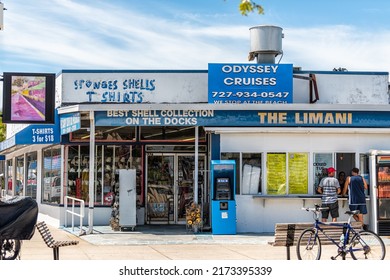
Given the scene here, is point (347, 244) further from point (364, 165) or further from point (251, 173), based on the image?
point (364, 165)

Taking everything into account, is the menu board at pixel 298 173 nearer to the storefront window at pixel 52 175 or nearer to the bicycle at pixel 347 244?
the bicycle at pixel 347 244

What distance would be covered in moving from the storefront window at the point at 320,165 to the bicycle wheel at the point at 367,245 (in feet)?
23.3

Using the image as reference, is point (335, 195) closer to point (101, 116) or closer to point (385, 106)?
point (385, 106)

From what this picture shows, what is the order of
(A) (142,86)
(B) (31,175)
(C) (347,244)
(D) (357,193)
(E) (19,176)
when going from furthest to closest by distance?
(E) (19,176)
(B) (31,175)
(A) (142,86)
(D) (357,193)
(C) (347,244)

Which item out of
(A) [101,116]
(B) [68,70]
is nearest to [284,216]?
(A) [101,116]

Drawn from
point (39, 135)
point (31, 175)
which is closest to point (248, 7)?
point (39, 135)

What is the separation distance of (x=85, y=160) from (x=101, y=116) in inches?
131

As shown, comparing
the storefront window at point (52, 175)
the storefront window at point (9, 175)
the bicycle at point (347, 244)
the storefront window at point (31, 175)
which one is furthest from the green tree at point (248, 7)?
the storefront window at point (9, 175)

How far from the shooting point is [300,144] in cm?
2030

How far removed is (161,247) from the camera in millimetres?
16625

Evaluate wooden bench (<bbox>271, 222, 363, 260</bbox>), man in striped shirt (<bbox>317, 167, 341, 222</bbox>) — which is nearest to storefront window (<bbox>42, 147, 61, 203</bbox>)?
man in striped shirt (<bbox>317, 167, 341, 222</bbox>)

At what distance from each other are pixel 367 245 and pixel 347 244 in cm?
36
